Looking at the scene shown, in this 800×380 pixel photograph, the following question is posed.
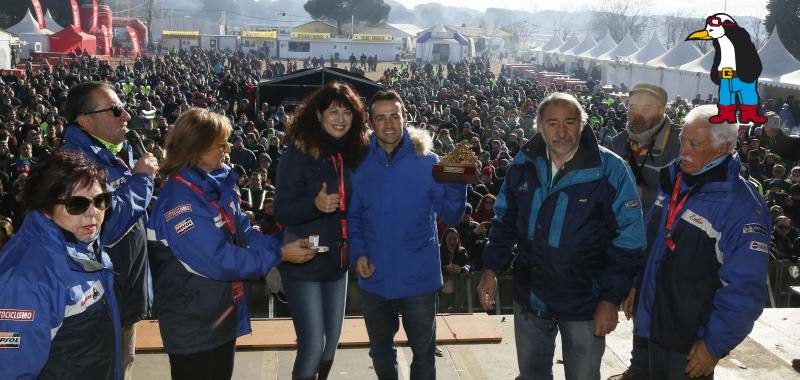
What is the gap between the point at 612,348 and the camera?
489 cm

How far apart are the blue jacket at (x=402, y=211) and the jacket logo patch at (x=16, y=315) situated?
1.72m

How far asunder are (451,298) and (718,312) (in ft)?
15.9

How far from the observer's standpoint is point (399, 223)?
3.46m

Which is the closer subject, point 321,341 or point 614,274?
point 614,274

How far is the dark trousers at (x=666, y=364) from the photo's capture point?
3.00 m

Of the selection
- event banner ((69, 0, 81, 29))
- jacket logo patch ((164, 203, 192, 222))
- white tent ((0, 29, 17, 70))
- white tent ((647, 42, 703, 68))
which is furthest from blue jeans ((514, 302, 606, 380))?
event banner ((69, 0, 81, 29))

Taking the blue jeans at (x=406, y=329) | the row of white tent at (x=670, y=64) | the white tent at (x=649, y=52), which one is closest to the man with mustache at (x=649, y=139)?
the blue jeans at (x=406, y=329)

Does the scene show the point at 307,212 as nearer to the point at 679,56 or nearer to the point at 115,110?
the point at 115,110

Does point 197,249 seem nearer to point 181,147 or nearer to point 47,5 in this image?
point 181,147

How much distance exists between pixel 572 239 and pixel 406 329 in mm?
1090

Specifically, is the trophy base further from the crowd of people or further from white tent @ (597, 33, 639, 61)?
white tent @ (597, 33, 639, 61)

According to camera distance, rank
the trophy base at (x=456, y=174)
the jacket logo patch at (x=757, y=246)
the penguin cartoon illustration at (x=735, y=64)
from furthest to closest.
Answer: the penguin cartoon illustration at (x=735, y=64) → the trophy base at (x=456, y=174) → the jacket logo patch at (x=757, y=246)

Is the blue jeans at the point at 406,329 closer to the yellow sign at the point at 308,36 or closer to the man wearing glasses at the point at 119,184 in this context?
the man wearing glasses at the point at 119,184

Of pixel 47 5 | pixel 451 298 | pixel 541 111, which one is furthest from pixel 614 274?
pixel 47 5
